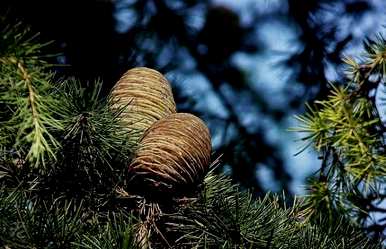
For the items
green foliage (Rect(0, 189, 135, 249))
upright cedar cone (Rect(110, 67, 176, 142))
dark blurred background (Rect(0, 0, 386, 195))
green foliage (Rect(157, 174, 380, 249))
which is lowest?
green foliage (Rect(0, 189, 135, 249))

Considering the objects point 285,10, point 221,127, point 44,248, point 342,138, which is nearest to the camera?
point 44,248

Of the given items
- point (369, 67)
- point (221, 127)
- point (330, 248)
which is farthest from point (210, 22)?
point (330, 248)

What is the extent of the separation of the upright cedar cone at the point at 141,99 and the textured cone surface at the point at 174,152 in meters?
0.03

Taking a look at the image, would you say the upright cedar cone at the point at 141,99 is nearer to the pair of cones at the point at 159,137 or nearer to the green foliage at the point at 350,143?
the pair of cones at the point at 159,137

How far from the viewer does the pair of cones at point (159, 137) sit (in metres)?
0.61

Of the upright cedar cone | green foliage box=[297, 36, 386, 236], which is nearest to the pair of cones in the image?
the upright cedar cone

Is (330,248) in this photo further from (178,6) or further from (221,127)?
(178,6)

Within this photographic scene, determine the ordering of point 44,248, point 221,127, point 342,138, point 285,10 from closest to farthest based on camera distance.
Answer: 1. point 44,248
2. point 342,138
3. point 221,127
4. point 285,10

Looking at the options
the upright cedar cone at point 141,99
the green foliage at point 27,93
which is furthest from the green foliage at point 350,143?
the green foliage at point 27,93

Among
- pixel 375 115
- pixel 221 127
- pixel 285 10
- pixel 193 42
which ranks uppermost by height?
pixel 285 10

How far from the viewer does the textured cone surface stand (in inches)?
23.9

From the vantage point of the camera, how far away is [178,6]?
1137mm

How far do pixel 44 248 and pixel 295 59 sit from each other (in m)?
0.70

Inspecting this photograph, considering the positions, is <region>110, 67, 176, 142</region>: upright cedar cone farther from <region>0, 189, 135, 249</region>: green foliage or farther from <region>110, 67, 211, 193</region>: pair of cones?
<region>0, 189, 135, 249</region>: green foliage
